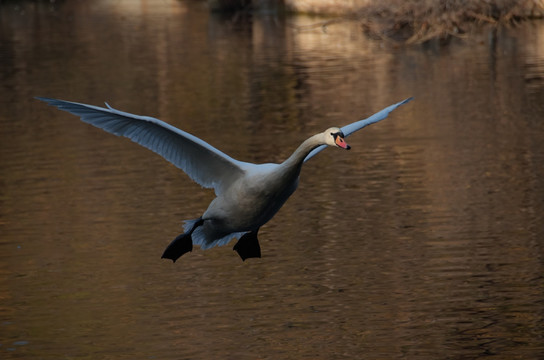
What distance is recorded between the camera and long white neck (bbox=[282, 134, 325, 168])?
33.6ft

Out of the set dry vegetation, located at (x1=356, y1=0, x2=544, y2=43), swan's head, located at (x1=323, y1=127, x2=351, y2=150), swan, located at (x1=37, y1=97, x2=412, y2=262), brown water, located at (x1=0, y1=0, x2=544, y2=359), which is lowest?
brown water, located at (x1=0, y1=0, x2=544, y2=359)

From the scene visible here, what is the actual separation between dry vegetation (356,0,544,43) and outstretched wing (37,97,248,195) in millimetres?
27776

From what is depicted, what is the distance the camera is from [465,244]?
658 inches

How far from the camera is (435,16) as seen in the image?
1596 inches

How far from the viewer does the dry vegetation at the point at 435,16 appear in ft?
131

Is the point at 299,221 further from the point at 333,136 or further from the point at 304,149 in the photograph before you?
the point at 333,136

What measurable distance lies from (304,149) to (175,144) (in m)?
1.90

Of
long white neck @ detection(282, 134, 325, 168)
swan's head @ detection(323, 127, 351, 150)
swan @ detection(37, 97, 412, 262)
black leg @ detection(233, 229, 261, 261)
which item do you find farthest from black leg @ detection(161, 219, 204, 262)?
swan's head @ detection(323, 127, 351, 150)

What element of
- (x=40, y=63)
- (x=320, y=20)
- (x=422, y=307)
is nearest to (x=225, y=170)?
(x=422, y=307)

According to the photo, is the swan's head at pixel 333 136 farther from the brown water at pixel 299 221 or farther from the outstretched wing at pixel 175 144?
the brown water at pixel 299 221

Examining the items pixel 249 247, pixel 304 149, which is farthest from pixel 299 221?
pixel 304 149

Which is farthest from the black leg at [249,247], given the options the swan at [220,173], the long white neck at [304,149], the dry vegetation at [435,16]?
the dry vegetation at [435,16]

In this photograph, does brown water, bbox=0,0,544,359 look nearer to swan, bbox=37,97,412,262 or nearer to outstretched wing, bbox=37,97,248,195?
swan, bbox=37,97,412,262

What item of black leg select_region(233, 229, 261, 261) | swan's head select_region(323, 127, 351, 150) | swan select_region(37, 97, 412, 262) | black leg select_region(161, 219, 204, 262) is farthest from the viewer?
black leg select_region(233, 229, 261, 261)
